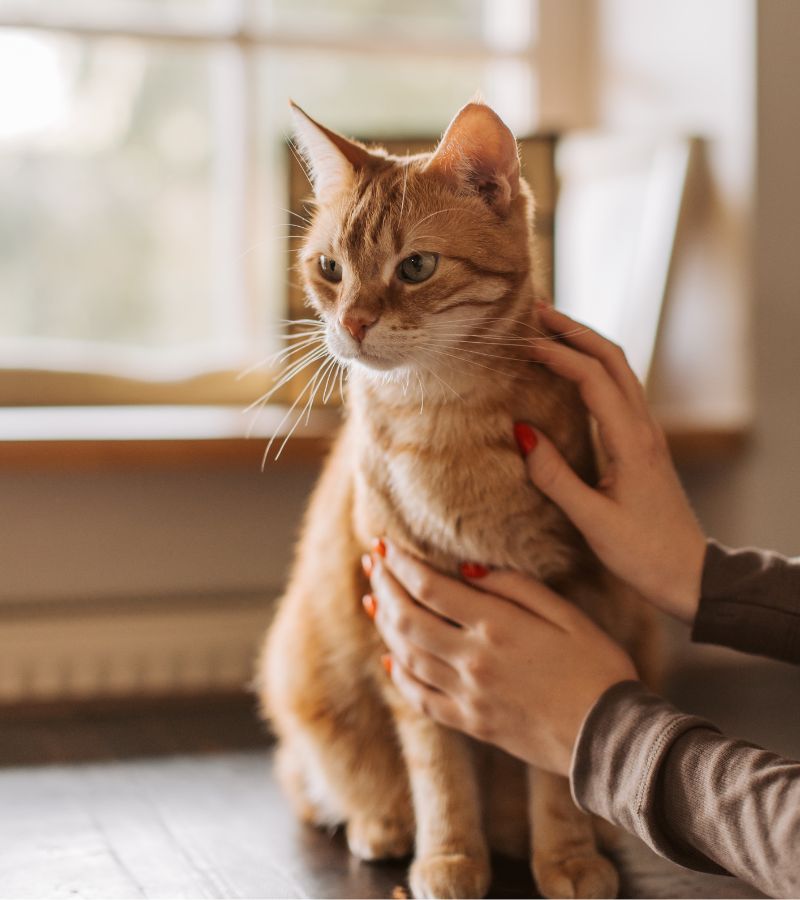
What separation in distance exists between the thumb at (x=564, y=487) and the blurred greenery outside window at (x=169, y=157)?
1.05 m

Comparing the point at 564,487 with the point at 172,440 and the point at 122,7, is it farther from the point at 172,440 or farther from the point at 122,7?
the point at 122,7

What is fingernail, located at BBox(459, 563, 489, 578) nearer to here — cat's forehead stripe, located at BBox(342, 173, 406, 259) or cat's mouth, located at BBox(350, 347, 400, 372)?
cat's mouth, located at BBox(350, 347, 400, 372)

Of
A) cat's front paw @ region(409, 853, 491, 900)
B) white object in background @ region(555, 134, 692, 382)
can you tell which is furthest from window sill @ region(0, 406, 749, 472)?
cat's front paw @ region(409, 853, 491, 900)

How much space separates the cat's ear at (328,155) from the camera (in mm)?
1049

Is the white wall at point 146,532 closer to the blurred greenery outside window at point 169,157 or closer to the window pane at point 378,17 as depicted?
the blurred greenery outside window at point 169,157

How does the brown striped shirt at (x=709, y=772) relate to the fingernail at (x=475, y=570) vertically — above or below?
below

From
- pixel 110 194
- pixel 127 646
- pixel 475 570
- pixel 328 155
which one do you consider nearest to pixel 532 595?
pixel 475 570

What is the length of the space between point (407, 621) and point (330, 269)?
356mm

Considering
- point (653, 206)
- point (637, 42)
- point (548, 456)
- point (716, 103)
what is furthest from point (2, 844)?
point (637, 42)

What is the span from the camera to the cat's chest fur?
1.03 m

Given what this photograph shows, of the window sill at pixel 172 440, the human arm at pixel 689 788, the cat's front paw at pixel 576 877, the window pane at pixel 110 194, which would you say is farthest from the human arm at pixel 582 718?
the window pane at pixel 110 194

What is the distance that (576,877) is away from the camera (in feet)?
3.31

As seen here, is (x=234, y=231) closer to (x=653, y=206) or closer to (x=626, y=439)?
(x=653, y=206)

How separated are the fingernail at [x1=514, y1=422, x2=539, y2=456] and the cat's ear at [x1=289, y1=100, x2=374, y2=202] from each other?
301 mm
